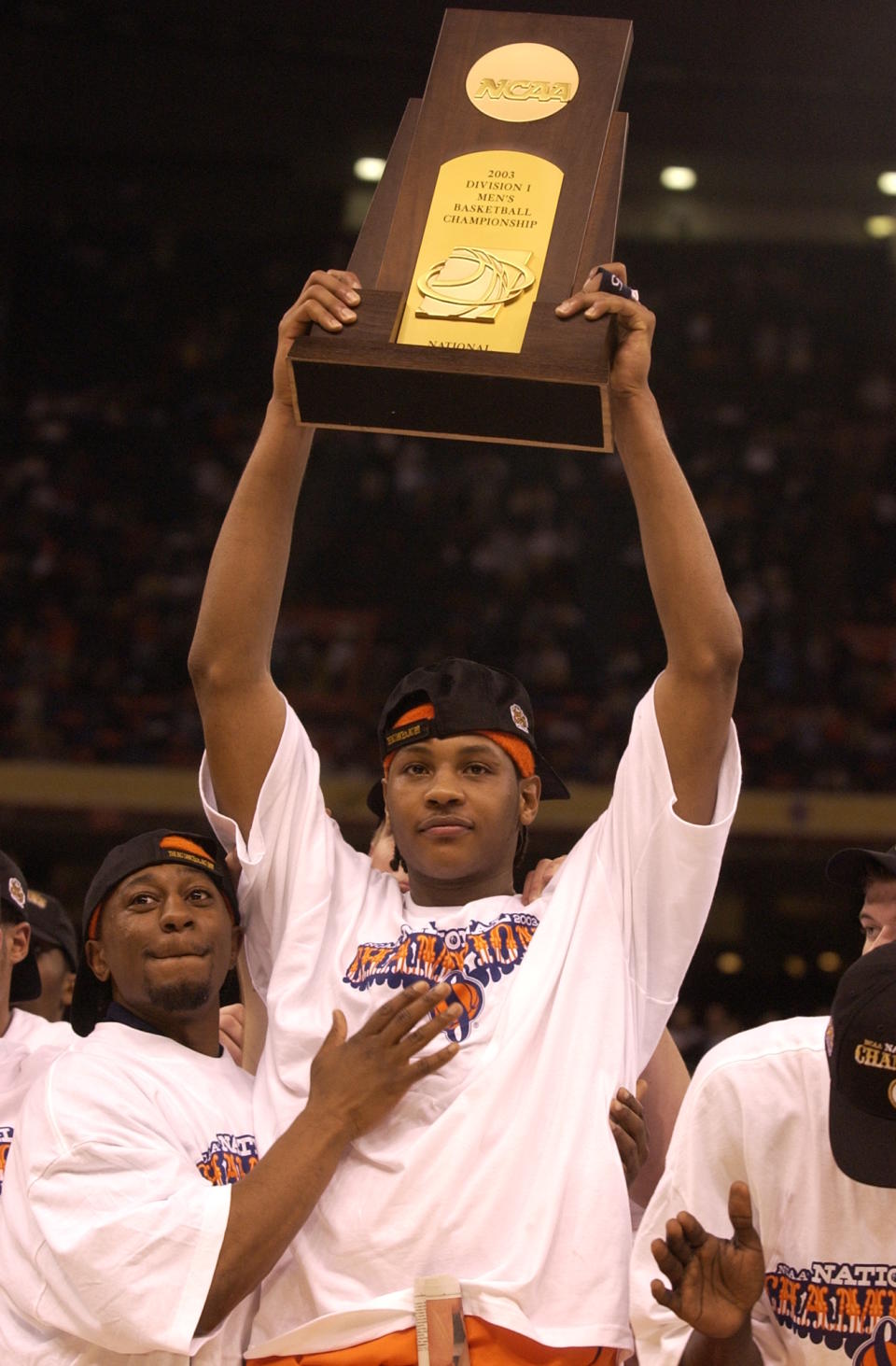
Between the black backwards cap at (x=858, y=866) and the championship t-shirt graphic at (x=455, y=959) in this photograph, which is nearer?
the championship t-shirt graphic at (x=455, y=959)

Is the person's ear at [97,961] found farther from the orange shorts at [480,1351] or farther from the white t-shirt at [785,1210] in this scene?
the white t-shirt at [785,1210]

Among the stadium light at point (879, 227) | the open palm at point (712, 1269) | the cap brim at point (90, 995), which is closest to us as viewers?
the open palm at point (712, 1269)

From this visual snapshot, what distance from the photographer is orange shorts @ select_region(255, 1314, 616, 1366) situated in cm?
232

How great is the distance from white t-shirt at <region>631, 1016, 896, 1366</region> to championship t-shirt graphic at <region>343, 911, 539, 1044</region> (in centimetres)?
37

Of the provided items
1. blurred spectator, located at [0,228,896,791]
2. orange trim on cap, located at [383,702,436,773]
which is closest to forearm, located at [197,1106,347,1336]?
orange trim on cap, located at [383,702,436,773]

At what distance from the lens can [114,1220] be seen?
2.42 m

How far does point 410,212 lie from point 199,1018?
1.43 m

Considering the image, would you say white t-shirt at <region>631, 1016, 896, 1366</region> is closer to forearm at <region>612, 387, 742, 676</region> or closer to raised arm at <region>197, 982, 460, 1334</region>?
raised arm at <region>197, 982, 460, 1334</region>

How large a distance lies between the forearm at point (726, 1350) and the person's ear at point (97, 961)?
1.21 metres

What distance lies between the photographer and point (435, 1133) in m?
2.46

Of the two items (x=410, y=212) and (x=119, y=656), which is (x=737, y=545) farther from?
(x=410, y=212)

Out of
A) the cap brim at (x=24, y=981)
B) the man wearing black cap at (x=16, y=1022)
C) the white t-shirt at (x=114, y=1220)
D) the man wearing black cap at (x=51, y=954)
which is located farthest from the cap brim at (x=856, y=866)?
the man wearing black cap at (x=51, y=954)

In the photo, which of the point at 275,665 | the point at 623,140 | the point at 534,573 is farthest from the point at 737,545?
the point at 623,140

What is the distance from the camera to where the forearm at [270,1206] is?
238 cm
